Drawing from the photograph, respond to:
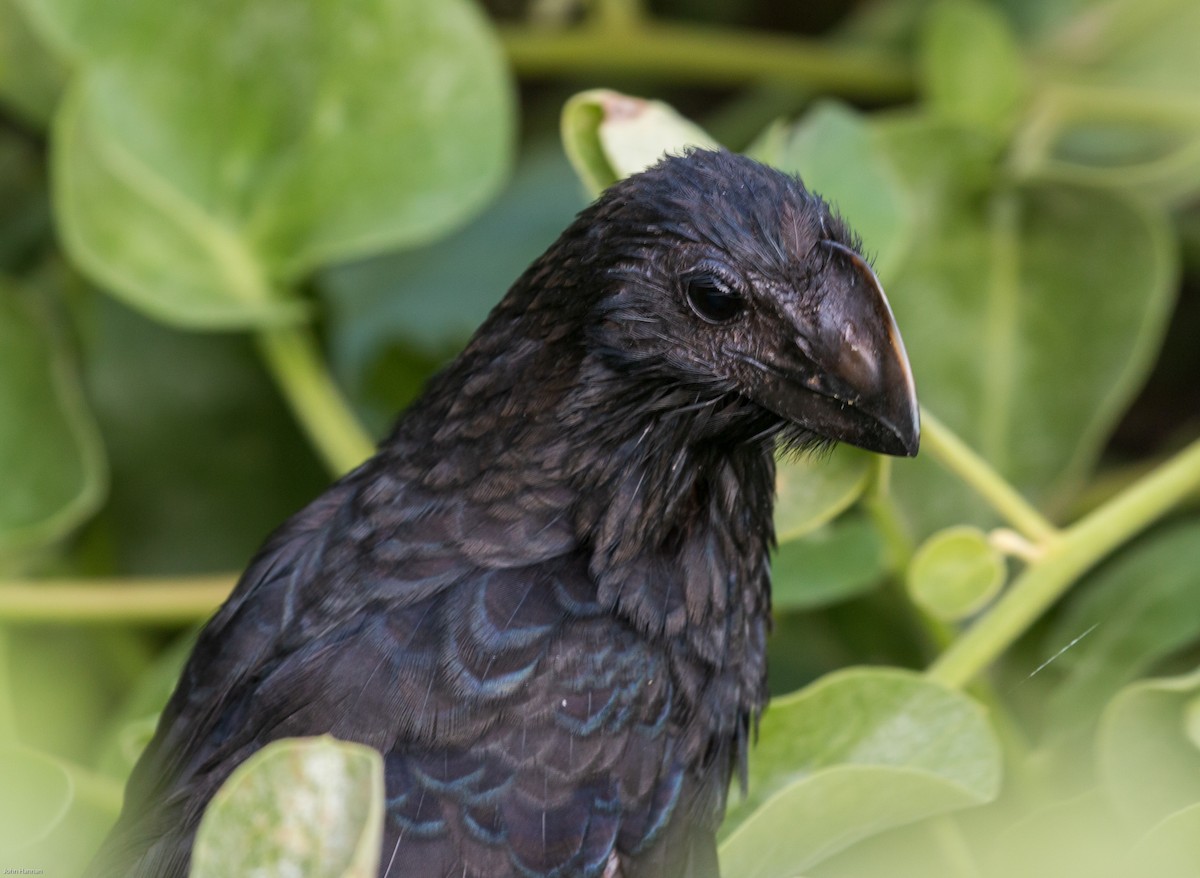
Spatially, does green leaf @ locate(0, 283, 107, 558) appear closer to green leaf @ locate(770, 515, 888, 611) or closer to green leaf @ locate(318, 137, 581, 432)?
green leaf @ locate(318, 137, 581, 432)

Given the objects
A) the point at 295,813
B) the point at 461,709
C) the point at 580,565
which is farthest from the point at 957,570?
the point at 295,813

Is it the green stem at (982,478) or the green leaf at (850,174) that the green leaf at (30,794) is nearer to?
the green stem at (982,478)

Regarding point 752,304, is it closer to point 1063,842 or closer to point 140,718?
point 1063,842

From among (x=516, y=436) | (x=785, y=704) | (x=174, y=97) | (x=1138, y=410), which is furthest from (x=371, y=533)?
(x=1138, y=410)

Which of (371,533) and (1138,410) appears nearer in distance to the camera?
(371,533)

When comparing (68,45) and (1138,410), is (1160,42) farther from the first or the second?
(68,45)
